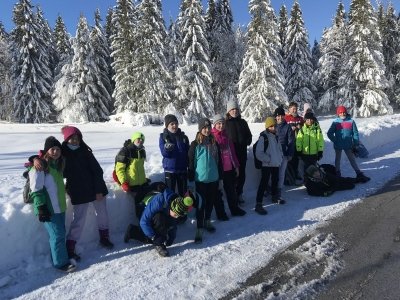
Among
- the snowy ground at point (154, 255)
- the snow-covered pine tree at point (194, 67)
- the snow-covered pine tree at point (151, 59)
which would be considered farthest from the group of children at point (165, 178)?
the snow-covered pine tree at point (151, 59)

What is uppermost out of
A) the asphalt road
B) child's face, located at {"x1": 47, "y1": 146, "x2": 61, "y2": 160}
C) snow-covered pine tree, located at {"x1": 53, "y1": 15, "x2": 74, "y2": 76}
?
snow-covered pine tree, located at {"x1": 53, "y1": 15, "x2": 74, "y2": 76}

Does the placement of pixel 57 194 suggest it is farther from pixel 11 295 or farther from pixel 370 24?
pixel 370 24

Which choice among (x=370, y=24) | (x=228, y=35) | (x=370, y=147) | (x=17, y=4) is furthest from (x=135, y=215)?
(x=17, y=4)

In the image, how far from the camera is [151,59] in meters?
29.2

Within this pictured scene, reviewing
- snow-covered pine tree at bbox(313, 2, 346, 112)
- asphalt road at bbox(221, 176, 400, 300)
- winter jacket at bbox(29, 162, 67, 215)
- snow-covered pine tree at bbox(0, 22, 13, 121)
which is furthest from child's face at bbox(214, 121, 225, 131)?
snow-covered pine tree at bbox(0, 22, 13, 121)

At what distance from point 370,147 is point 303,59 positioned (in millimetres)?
24179

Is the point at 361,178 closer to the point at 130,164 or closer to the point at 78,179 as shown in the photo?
the point at 130,164

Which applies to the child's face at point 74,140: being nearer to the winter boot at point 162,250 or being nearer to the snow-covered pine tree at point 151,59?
the winter boot at point 162,250

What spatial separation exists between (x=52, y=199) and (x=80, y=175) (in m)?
0.58

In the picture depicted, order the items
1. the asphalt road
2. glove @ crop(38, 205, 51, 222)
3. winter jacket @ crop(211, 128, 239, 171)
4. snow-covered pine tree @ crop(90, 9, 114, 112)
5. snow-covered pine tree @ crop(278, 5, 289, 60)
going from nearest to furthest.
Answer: the asphalt road, glove @ crop(38, 205, 51, 222), winter jacket @ crop(211, 128, 239, 171), snow-covered pine tree @ crop(90, 9, 114, 112), snow-covered pine tree @ crop(278, 5, 289, 60)

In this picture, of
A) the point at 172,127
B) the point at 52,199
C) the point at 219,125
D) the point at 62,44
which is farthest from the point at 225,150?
the point at 62,44

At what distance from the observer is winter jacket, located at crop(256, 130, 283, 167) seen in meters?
7.21

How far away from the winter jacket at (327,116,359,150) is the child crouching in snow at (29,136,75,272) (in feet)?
22.0

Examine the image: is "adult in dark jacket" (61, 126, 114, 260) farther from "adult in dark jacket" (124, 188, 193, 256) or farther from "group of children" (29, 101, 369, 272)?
"adult in dark jacket" (124, 188, 193, 256)
